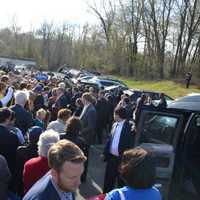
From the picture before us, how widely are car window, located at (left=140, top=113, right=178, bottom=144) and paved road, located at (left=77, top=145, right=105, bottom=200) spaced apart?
2.67 m

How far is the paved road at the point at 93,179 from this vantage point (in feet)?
33.2

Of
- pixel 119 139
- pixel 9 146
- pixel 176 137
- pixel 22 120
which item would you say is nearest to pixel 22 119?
pixel 22 120

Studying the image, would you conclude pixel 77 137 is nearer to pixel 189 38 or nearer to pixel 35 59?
pixel 189 38

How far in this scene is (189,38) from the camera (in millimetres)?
61688

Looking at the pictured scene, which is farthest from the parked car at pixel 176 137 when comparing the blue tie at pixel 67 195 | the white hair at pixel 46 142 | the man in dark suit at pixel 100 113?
the man in dark suit at pixel 100 113

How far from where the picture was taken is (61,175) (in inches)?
138

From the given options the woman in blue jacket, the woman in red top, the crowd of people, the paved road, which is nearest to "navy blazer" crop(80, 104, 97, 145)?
the crowd of people

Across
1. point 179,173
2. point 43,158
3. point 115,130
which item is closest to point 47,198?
point 43,158

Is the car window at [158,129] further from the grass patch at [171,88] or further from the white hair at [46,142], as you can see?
the grass patch at [171,88]

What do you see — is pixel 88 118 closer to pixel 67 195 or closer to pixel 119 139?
pixel 119 139

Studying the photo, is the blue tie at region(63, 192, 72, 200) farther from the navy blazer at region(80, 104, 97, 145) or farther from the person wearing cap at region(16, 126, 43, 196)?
the navy blazer at region(80, 104, 97, 145)

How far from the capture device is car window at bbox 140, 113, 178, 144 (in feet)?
24.8

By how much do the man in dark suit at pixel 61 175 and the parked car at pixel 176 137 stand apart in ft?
12.7

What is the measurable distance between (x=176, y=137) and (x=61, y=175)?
4242 mm
